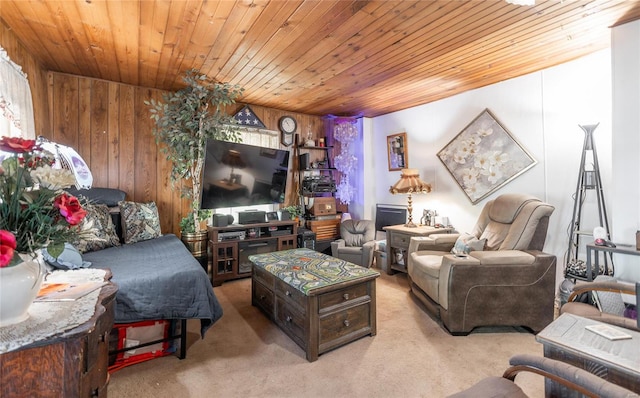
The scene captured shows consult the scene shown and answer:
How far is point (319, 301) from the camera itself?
78.2 inches

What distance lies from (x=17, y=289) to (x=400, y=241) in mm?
3435

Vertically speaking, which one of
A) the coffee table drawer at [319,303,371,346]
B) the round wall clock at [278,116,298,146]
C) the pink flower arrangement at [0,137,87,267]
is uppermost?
the round wall clock at [278,116,298,146]

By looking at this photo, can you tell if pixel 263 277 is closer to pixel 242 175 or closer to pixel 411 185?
pixel 242 175

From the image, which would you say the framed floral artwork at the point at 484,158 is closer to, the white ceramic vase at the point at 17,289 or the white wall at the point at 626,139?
the white wall at the point at 626,139

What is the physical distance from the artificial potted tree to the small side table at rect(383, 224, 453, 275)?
94.6 inches

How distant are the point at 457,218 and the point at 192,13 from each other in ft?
11.8

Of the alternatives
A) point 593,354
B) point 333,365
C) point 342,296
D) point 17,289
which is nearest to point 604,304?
point 593,354

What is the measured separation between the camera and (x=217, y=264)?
346 centimetres

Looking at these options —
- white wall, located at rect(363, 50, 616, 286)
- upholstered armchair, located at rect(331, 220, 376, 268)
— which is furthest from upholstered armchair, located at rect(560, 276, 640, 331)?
upholstered armchair, located at rect(331, 220, 376, 268)

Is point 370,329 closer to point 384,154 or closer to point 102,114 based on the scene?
point 384,154

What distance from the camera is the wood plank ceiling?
194 centimetres

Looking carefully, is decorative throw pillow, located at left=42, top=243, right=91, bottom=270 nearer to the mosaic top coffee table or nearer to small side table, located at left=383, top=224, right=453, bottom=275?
the mosaic top coffee table

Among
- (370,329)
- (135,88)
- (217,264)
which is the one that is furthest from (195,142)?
(370,329)

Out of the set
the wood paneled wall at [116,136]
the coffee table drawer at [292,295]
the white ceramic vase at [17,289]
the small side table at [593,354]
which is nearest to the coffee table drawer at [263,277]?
the coffee table drawer at [292,295]
